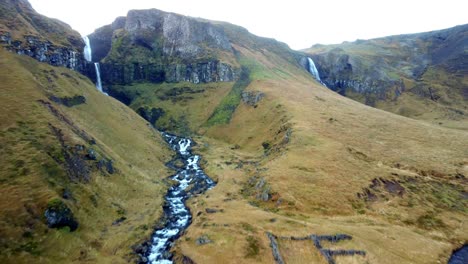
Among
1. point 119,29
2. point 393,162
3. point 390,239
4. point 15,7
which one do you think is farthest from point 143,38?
point 390,239

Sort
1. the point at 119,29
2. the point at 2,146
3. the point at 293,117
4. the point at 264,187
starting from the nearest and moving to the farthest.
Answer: the point at 2,146, the point at 264,187, the point at 293,117, the point at 119,29

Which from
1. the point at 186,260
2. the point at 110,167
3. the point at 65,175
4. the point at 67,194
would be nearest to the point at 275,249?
the point at 186,260

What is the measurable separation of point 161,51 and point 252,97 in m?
68.4

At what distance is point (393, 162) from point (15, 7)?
142 m

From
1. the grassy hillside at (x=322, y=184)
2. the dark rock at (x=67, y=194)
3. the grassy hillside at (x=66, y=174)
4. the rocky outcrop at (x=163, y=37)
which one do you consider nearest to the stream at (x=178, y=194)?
the grassy hillside at (x=322, y=184)

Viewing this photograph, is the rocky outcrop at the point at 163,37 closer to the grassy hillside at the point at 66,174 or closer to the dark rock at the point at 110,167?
the grassy hillside at the point at 66,174

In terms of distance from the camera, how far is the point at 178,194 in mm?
75125

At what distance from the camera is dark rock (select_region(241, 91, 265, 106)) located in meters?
136

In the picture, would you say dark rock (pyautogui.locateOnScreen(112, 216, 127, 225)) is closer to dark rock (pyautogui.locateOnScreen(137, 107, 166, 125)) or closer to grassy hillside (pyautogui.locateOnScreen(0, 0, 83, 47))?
grassy hillside (pyautogui.locateOnScreen(0, 0, 83, 47))

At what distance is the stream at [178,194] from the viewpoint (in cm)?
5066

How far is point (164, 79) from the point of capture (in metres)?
170

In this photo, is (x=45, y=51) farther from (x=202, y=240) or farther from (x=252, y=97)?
(x=202, y=240)

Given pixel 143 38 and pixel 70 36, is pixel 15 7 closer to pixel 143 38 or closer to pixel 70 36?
pixel 70 36

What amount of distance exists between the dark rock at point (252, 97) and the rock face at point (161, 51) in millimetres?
22762
